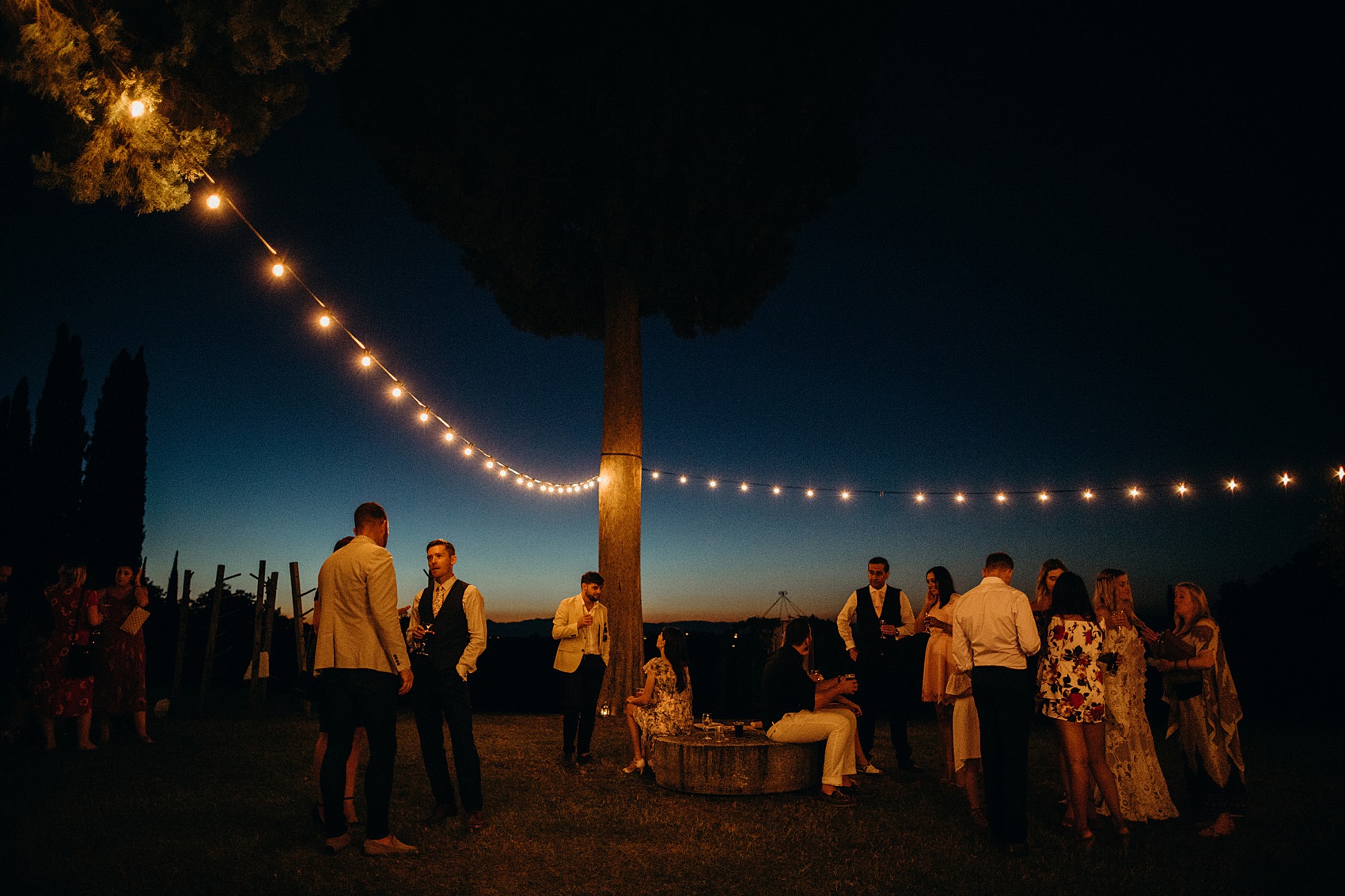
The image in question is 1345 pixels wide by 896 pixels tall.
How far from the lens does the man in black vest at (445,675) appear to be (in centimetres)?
444

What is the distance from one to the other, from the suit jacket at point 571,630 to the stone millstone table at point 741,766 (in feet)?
4.38

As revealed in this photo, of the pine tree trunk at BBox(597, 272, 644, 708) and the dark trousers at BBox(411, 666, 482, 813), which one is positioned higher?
the pine tree trunk at BBox(597, 272, 644, 708)

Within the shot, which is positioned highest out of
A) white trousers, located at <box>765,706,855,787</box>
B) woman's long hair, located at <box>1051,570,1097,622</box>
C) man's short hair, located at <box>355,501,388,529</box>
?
man's short hair, located at <box>355,501,388,529</box>

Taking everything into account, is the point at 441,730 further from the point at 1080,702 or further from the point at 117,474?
the point at 117,474

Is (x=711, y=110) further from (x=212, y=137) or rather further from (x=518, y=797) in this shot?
(x=518, y=797)

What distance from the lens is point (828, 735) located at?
521 centimetres

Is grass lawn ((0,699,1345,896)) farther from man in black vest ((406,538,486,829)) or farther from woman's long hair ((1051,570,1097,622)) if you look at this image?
woman's long hair ((1051,570,1097,622))

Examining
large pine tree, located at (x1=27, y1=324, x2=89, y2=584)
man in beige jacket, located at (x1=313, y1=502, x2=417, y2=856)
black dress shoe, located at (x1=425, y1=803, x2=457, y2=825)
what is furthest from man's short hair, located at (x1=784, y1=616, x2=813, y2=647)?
large pine tree, located at (x1=27, y1=324, x2=89, y2=584)

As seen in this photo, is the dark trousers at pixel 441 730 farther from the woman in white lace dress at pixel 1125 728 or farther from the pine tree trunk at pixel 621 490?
the pine tree trunk at pixel 621 490

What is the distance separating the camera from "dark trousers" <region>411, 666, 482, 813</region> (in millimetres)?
4402

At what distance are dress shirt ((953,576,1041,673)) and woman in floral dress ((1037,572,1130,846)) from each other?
8.7 inches

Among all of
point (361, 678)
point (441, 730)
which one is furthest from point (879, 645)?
point (361, 678)

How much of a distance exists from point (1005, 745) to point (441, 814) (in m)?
3.18

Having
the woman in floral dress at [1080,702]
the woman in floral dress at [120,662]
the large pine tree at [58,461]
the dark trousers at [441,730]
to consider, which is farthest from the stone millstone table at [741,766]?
the large pine tree at [58,461]
